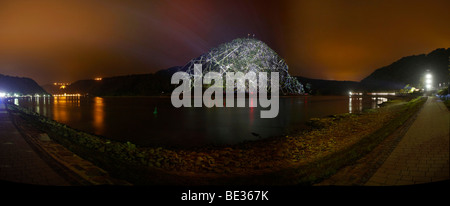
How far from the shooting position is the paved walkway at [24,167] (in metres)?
4.57

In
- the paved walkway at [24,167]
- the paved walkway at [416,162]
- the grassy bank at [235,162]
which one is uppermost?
the paved walkway at [416,162]

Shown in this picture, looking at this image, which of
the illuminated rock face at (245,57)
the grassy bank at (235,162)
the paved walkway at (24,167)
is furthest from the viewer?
the illuminated rock face at (245,57)

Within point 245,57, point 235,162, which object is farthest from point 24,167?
point 245,57

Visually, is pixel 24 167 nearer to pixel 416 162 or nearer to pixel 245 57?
pixel 416 162

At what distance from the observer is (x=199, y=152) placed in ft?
26.0

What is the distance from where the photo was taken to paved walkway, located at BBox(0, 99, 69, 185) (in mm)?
4574

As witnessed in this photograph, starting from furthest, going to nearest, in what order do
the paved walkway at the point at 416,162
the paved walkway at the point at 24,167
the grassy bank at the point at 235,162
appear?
the grassy bank at the point at 235,162
the paved walkway at the point at 24,167
the paved walkway at the point at 416,162

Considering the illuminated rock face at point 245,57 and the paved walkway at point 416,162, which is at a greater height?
the illuminated rock face at point 245,57

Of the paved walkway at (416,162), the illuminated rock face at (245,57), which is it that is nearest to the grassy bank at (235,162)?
the paved walkway at (416,162)

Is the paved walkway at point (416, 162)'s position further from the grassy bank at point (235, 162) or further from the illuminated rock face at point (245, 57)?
the illuminated rock face at point (245, 57)

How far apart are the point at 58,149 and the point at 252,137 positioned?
738 cm

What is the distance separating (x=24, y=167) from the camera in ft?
17.4

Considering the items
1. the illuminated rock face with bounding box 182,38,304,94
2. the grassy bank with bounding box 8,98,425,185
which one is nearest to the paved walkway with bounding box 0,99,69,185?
the grassy bank with bounding box 8,98,425,185
